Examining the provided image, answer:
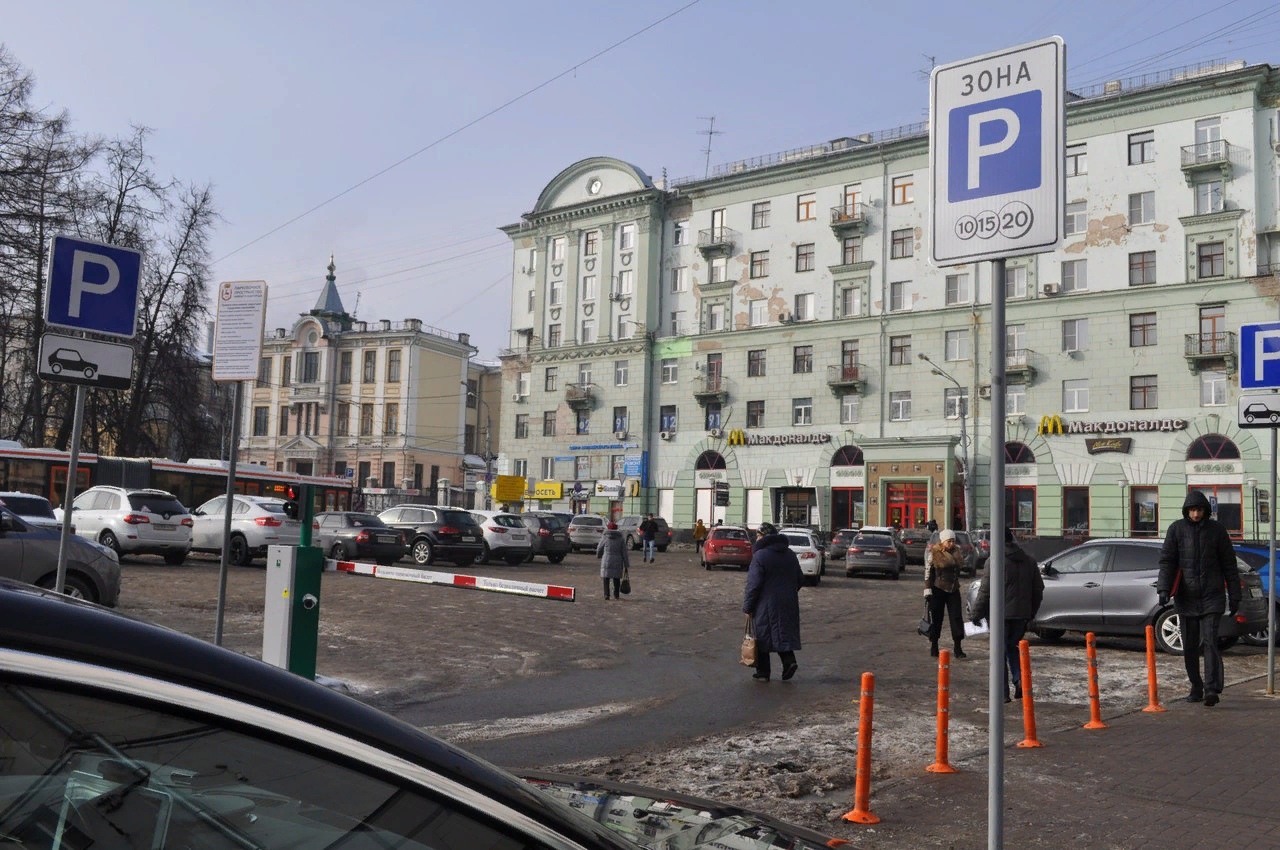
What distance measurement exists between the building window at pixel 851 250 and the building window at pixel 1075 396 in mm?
12258

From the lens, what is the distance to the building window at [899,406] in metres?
53.9

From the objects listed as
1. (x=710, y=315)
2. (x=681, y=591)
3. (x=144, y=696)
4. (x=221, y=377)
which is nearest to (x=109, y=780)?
(x=144, y=696)

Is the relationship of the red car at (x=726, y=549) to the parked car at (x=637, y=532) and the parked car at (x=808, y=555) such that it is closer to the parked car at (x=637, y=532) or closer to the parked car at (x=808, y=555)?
the parked car at (x=808, y=555)

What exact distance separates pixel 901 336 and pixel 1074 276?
831 cm

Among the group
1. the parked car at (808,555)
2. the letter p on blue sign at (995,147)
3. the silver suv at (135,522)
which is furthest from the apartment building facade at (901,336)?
the letter p on blue sign at (995,147)

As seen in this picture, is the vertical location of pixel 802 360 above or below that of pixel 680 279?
below

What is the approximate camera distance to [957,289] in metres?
52.4

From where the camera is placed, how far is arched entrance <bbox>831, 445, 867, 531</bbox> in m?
54.9

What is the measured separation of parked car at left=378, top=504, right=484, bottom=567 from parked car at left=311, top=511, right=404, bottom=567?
3.83 ft

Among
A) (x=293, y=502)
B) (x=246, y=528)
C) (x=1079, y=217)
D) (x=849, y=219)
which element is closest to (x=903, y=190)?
(x=849, y=219)

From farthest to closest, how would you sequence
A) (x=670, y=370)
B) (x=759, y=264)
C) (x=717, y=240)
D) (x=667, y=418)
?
(x=670, y=370) < (x=667, y=418) < (x=717, y=240) < (x=759, y=264)

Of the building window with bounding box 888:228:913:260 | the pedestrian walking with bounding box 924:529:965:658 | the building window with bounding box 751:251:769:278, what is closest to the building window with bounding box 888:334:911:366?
the building window with bounding box 888:228:913:260

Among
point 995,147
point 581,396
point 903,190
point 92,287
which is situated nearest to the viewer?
point 995,147

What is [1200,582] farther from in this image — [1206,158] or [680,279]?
[680,279]
